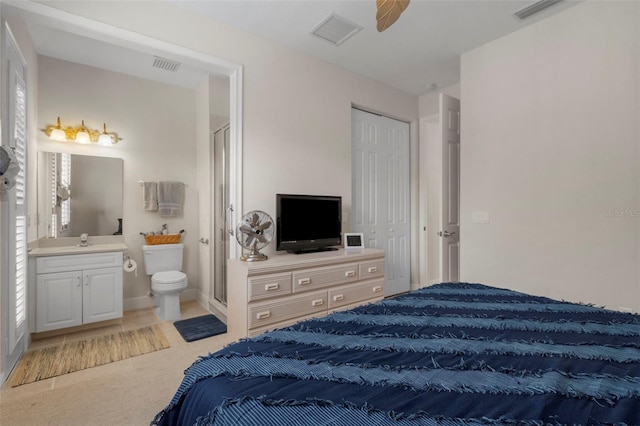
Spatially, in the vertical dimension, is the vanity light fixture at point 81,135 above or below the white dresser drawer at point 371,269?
above

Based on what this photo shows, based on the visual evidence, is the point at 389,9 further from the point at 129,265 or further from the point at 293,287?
the point at 129,265

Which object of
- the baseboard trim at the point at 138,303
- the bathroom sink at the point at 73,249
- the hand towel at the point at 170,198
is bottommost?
the baseboard trim at the point at 138,303

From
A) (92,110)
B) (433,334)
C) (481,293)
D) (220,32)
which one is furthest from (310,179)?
(92,110)

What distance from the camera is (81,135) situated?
338 centimetres

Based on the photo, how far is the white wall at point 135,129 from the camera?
3.36m

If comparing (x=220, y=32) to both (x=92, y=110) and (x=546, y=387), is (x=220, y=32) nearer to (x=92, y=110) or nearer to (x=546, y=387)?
(x=92, y=110)

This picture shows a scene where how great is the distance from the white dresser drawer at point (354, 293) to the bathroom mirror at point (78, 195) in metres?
2.72

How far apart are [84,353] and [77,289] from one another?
2.22 ft

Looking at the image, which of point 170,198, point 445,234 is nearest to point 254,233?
point 170,198

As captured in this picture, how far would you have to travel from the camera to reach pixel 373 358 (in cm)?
104

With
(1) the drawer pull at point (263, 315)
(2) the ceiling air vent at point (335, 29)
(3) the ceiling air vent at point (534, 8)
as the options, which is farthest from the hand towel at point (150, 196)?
(3) the ceiling air vent at point (534, 8)

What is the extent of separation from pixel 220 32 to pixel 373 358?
9.79 feet

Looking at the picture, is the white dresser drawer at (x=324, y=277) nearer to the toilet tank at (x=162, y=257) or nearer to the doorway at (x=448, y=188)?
the doorway at (x=448, y=188)

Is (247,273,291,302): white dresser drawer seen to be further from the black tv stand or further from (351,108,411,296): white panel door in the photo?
(351,108,411,296): white panel door
